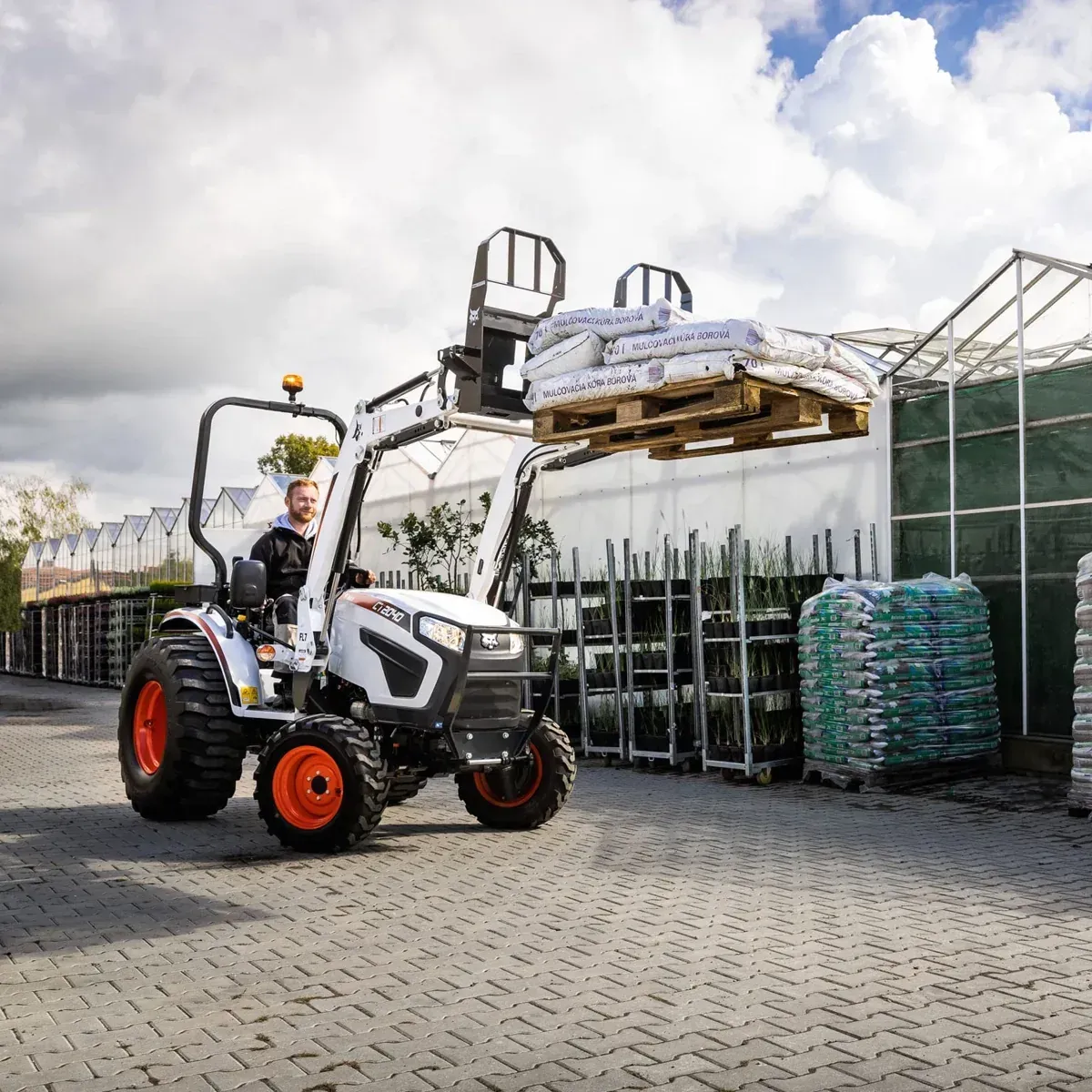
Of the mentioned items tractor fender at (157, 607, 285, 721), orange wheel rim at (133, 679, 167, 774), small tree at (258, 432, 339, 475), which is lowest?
orange wheel rim at (133, 679, 167, 774)

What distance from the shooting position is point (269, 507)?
26.0 meters

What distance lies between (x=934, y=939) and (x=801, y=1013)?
4.54 ft

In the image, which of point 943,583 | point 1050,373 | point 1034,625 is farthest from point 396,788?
point 1050,373

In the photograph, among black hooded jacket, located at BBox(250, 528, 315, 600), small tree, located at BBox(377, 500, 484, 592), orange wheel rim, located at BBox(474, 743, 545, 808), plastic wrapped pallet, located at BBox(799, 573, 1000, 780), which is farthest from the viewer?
small tree, located at BBox(377, 500, 484, 592)

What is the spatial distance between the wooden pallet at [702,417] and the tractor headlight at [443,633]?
1221mm

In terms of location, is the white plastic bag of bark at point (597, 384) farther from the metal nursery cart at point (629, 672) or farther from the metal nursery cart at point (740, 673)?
the metal nursery cart at point (629, 672)

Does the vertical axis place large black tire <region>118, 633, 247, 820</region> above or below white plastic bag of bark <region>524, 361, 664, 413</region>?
below

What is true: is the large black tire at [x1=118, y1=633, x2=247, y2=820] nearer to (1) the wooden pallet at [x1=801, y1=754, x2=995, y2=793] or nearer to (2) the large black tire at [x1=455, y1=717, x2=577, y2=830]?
(2) the large black tire at [x1=455, y1=717, x2=577, y2=830]

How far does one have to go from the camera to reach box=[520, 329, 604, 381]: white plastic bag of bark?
7.06 m

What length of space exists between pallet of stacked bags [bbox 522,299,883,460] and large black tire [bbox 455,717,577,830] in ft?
6.66

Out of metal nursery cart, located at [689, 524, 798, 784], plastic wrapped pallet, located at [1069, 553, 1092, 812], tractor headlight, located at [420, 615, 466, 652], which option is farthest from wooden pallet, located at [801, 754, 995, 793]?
tractor headlight, located at [420, 615, 466, 652]

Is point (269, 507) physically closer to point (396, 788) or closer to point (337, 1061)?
point (396, 788)

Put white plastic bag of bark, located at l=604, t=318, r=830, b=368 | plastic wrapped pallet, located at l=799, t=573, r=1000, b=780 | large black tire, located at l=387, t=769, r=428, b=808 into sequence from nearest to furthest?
white plastic bag of bark, located at l=604, t=318, r=830, b=368 → large black tire, located at l=387, t=769, r=428, b=808 → plastic wrapped pallet, located at l=799, t=573, r=1000, b=780

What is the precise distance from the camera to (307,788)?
7637mm
